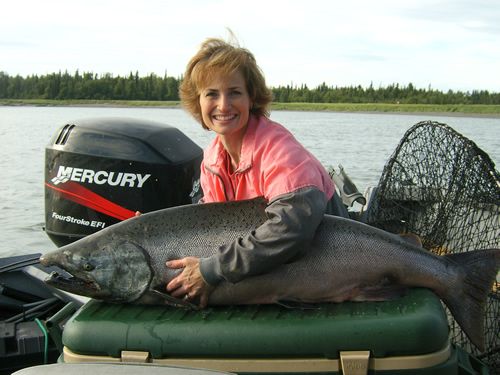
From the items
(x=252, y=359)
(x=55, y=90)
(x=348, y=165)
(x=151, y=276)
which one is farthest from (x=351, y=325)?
(x=55, y=90)

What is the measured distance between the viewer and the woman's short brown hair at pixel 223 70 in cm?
354

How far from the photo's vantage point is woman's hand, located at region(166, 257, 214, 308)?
10.4 feet

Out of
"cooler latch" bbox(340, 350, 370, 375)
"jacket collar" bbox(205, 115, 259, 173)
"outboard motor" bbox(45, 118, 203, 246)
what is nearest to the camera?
"cooler latch" bbox(340, 350, 370, 375)

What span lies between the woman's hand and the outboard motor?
1.72 meters

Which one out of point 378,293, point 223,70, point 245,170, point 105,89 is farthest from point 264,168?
point 105,89

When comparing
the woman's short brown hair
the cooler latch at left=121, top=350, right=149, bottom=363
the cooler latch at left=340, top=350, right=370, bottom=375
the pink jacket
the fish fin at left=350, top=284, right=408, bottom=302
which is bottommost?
the cooler latch at left=121, top=350, right=149, bottom=363

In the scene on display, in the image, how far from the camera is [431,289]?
A: 10.8ft

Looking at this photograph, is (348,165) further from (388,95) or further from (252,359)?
(388,95)

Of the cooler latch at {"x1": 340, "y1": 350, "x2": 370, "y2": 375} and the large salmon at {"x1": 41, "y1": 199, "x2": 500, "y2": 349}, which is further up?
the large salmon at {"x1": 41, "y1": 199, "x2": 500, "y2": 349}

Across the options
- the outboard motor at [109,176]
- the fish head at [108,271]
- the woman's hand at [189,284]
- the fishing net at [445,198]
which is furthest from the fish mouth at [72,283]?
the fishing net at [445,198]

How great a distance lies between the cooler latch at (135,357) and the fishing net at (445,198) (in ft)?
6.49

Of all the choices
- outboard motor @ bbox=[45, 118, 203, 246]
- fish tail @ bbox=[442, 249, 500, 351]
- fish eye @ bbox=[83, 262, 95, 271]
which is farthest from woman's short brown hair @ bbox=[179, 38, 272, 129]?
fish tail @ bbox=[442, 249, 500, 351]

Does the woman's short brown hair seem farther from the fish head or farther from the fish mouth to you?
the fish mouth

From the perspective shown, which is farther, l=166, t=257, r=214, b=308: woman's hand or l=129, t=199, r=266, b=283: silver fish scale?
l=129, t=199, r=266, b=283: silver fish scale
